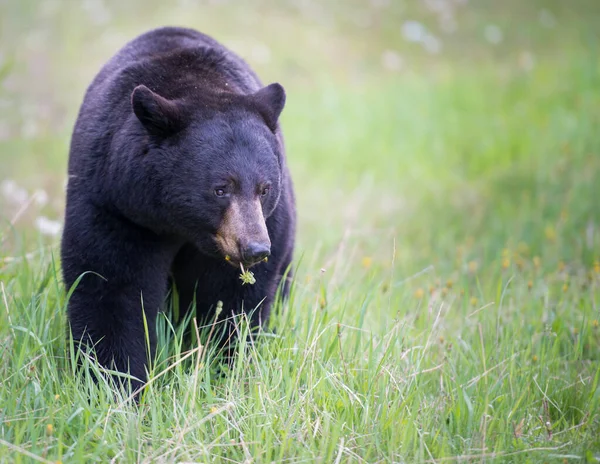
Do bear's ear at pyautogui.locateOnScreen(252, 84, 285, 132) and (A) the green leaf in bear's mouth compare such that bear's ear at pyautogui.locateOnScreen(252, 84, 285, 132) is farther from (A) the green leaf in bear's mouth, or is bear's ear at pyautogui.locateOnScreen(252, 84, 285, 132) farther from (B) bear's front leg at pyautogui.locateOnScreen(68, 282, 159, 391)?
(B) bear's front leg at pyautogui.locateOnScreen(68, 282, 159, 391)

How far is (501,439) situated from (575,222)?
4.18 m

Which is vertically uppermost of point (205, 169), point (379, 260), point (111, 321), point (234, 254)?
point (205, 169)

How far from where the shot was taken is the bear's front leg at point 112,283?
11.9ft

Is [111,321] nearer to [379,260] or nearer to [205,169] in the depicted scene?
[205,169]

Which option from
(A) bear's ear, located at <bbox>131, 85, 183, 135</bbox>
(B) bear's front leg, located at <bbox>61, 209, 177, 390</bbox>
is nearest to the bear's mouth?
(B) bear's front leg, located at <bbox>61, 209, 177, 390</bbox>

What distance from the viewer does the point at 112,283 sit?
144 inches

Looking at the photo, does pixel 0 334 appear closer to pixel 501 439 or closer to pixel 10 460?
pixel 10 460

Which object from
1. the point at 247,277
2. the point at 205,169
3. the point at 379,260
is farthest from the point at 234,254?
the point at 379,260

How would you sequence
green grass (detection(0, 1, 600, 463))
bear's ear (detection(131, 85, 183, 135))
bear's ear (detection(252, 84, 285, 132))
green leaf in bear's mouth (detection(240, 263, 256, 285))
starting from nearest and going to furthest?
green grass (detection(0, 1, 600, 463))
bear's ear (detection(131, 85, 183, 135))
green leaf in bear's mouth (detection(240, 263, 256, 285))
bear's ear (detection(252, 84, 285, 132))

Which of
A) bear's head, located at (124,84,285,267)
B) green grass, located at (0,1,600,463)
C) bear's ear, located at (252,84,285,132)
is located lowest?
green grass, located at (0,1,600,463)

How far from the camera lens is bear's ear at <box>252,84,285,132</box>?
3.74 m

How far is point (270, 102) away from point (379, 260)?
306 centimetres

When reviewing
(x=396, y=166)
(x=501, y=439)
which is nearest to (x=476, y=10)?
(x=396, y=166)

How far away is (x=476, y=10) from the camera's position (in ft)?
39.4
